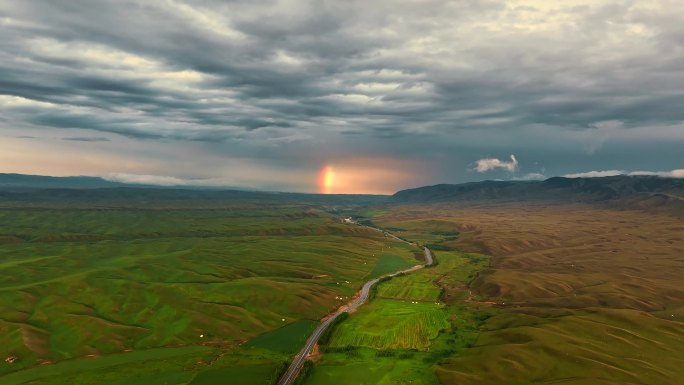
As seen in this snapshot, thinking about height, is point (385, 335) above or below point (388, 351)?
above

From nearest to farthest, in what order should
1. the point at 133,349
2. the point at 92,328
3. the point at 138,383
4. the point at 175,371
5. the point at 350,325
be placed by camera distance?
the point at 138,383 → the point at 175,371 → the point at 133,349 → the point at 92,328 → the point at 350,325

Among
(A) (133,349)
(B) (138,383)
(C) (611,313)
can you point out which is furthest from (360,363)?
(C) (611,313)

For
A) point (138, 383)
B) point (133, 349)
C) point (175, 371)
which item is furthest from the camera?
point (133, 349)

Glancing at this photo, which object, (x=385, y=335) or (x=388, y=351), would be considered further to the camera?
(x=385, y=335)

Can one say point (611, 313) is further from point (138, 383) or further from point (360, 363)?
point (138, 383)

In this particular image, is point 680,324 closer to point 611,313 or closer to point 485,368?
point 611,313

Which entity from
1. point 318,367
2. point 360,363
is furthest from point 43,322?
point 360,363

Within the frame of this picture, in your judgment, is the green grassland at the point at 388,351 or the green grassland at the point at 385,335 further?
the green grassland at the point at 385,335

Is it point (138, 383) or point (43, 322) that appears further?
point (43, 322)

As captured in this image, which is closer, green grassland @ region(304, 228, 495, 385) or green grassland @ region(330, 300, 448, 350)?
green grassland @ region(304, 228, 495, 385)
